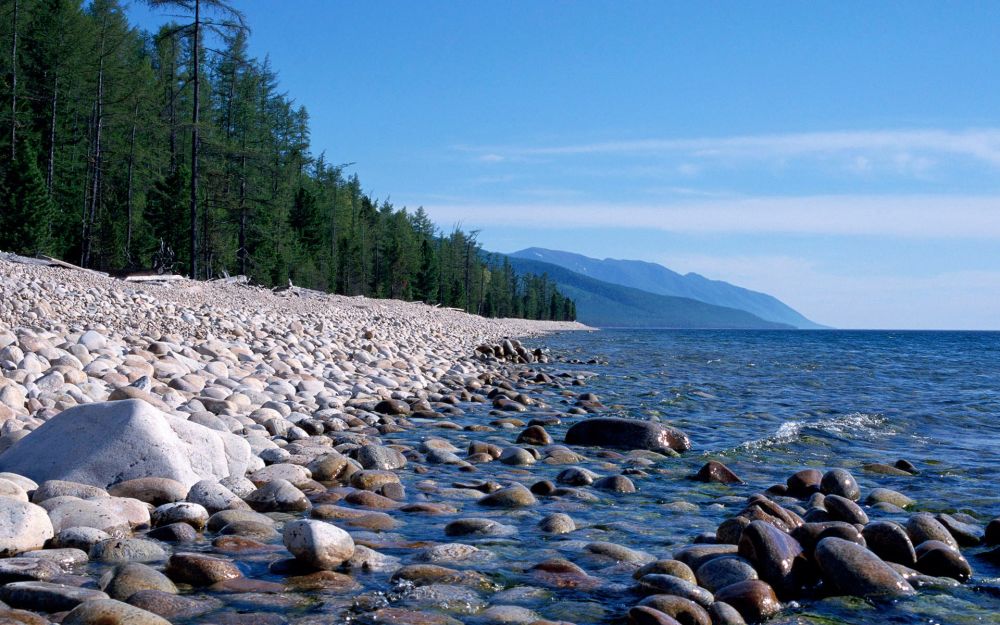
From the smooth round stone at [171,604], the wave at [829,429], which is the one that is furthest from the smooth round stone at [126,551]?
the wave at [829,429]

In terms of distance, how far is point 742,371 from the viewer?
2198 centimetres

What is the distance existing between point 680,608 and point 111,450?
3.71 metres

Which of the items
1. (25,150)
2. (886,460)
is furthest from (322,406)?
(25,150)

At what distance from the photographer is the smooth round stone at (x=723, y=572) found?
145 inches

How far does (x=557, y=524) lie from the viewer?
476 cm

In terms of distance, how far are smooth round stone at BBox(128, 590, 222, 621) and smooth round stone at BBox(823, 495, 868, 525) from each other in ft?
12.3

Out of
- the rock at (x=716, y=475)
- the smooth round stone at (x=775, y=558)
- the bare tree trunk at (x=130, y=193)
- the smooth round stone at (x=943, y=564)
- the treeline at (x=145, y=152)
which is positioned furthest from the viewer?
the bare tree trunk at (x=130, y=193)

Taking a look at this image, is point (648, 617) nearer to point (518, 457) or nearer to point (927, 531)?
point (927, 531)

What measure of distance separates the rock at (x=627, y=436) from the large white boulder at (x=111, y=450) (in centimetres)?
413

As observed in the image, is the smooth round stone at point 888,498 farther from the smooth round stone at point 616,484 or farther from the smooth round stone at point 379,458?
the smooth round stone at point 379,458

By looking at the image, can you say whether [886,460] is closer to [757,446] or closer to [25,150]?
[757,446]

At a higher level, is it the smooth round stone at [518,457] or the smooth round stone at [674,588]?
the smooth round stone at [674,588]

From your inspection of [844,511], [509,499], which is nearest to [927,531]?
[844,511]

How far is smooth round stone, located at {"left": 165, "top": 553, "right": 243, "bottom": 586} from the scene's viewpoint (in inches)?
139
